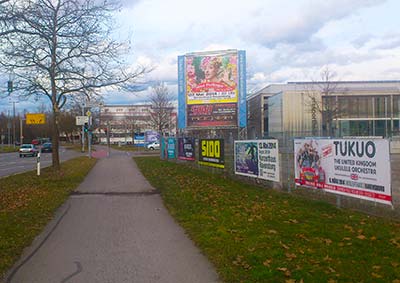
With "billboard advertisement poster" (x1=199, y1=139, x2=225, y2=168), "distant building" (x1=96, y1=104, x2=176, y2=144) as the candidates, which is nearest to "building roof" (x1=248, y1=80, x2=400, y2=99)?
"distant building" (x1=96, y1=104, x2=176, y2=144)

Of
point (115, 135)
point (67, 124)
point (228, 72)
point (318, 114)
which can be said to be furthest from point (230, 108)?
point (115, 135)

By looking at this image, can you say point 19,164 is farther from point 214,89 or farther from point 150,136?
point 150,136

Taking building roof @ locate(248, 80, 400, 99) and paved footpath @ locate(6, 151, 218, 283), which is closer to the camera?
paved footpath @ locate(6, 151, 218, 283)

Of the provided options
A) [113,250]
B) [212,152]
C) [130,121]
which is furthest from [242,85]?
[130,121]

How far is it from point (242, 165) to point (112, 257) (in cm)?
949

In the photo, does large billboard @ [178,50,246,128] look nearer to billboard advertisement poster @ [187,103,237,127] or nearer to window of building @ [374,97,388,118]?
billboard advertisement poster @ [187,103,237,127]

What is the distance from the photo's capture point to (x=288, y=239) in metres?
7.06

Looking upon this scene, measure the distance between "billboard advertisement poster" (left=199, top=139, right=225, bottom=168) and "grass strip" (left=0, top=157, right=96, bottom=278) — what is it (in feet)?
18.2

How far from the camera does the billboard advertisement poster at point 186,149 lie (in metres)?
24.0

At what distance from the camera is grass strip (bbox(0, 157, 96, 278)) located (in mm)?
7048

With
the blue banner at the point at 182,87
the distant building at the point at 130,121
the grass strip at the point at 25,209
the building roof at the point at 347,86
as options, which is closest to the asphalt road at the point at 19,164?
the grass strip at the point at 25,209

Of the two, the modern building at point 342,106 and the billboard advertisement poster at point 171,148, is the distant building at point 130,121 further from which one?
the billboard advertisement poster at point 171,148

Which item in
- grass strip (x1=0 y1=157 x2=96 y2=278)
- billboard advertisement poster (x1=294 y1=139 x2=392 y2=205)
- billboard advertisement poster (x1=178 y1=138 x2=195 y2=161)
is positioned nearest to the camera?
grass strip (x1=0 y1=157 x2=96 y2=278)

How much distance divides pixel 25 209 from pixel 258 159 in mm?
6911
